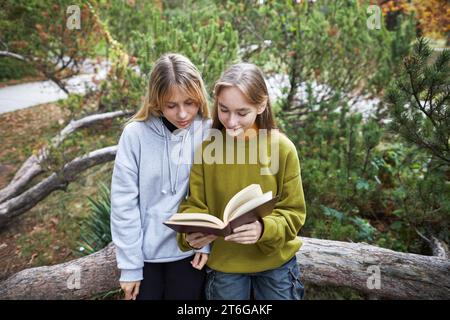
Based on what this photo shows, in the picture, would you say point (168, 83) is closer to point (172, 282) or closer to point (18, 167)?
point (172, 282)

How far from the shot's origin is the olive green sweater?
170cm

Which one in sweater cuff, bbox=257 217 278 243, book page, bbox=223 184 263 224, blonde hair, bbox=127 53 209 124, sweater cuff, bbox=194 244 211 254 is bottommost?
sweater cuff, bbox=194 244 211 254

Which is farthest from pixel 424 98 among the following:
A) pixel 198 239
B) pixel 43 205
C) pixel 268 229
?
pixel 43 205

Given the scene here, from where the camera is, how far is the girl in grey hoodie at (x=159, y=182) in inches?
68.4

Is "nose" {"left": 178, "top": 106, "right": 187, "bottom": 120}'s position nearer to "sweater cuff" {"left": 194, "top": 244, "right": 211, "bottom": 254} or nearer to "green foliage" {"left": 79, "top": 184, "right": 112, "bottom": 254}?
"sweater cuff" {"left": 194, "top": 244, "right": 211, "bottom": 254}

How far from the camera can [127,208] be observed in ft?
5.71

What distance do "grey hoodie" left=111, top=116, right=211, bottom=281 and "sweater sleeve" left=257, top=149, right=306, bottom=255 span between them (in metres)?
0.34

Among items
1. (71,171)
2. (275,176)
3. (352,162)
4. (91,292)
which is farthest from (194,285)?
(71,171)

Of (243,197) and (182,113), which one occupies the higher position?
(182,113)

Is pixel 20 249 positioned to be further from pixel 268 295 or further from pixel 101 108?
pixel 268 295

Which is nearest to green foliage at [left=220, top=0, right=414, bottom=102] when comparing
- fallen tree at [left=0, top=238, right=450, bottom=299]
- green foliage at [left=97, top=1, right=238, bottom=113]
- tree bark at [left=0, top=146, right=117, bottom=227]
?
green foliage at [left=97, top=1, right=238, bottom=113]

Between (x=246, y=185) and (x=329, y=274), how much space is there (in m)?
0.99

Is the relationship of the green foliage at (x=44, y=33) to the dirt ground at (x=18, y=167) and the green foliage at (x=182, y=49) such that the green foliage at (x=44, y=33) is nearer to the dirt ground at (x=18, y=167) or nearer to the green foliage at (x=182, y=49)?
the dirt ground at (x=18, y=167)
